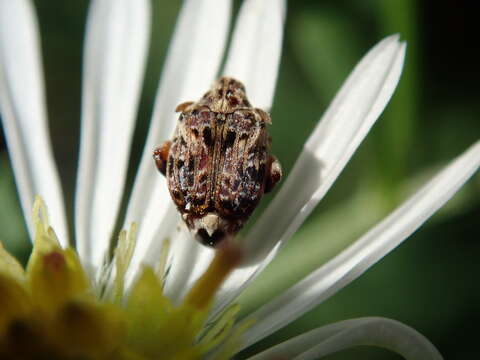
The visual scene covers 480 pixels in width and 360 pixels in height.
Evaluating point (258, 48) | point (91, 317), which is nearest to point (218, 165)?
point (258, 48)

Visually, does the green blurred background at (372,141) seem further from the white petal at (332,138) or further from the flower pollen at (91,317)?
the flower pollen at (91,317)

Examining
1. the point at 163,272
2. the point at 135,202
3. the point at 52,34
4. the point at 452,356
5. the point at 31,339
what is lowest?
the point at 452,356

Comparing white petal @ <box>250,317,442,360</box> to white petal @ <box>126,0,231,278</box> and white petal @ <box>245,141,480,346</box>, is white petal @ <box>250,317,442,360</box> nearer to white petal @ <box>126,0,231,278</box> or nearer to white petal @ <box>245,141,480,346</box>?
white petal @ <box>245,141,480,346</box>

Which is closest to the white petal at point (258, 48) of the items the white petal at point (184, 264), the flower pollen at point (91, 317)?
the white petal at point (184, 264)

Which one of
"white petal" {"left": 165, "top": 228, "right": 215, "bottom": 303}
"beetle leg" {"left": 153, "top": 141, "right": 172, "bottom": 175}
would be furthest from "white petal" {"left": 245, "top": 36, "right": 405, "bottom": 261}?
"beetle leg" {"left": 153, "top": 141, "right": 172, "bottom": 175}

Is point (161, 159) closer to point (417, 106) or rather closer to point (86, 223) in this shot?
point (86, 223)

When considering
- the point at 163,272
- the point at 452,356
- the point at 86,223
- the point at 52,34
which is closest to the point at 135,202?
the point at 86,223

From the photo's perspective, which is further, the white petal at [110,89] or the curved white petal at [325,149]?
the white petal at [110,89]
